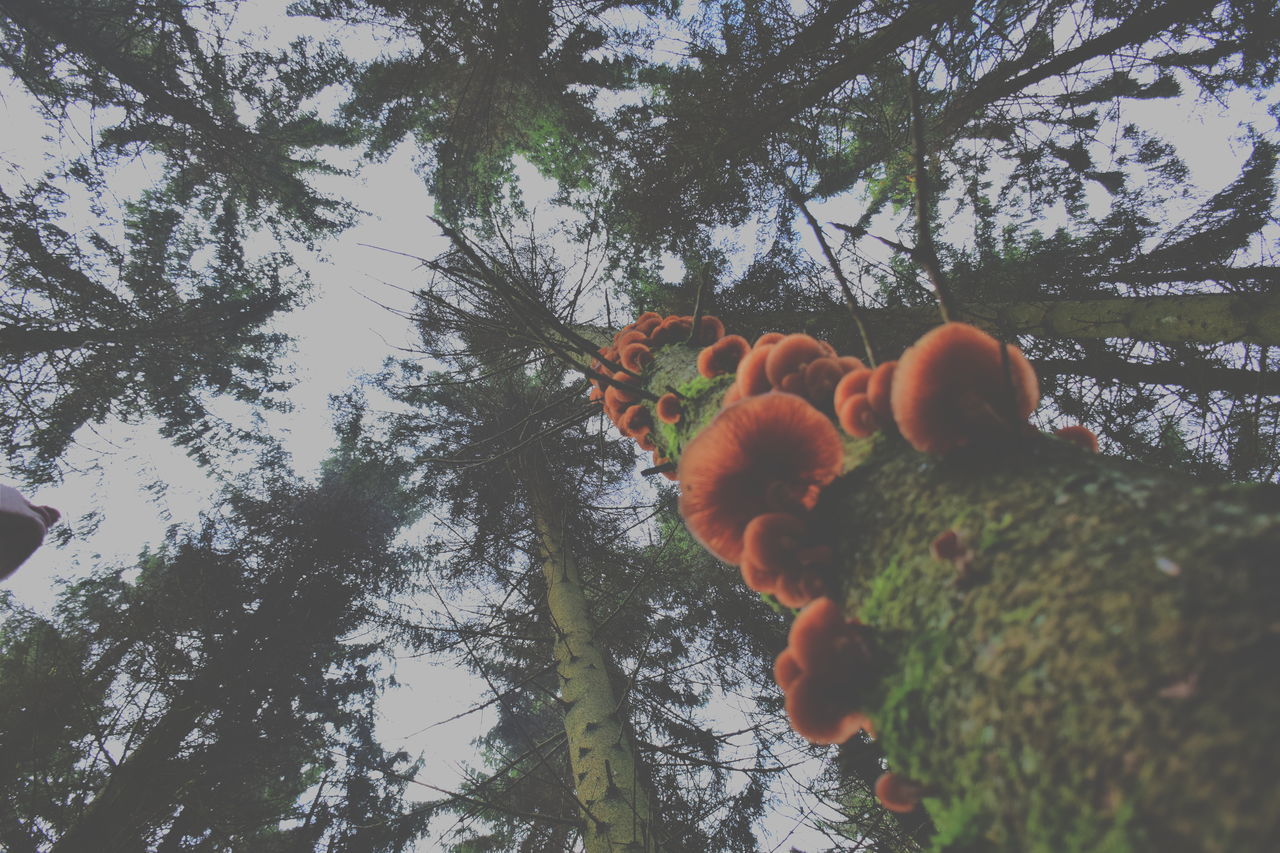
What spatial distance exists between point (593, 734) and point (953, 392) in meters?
3.14

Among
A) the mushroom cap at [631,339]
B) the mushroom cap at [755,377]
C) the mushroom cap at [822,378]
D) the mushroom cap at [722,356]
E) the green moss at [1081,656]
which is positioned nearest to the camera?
the green moss at [1081,656]

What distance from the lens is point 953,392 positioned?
0.98 m

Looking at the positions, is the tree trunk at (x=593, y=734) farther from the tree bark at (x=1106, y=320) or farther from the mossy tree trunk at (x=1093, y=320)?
the tree bark at (x=1106, y=320)

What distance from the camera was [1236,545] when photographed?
1.88ft

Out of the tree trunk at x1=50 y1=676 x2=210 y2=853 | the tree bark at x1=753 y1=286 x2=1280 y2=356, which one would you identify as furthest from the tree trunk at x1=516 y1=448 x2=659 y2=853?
the tree bark at x1=753 y1=286 x2=1280 y2=356

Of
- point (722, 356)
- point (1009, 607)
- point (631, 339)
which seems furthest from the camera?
point (631, 339)

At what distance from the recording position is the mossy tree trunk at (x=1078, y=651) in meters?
0.47

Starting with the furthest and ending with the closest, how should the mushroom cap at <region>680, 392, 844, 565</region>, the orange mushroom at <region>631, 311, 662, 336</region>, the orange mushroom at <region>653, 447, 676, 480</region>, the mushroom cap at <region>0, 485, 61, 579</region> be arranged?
the orange mushroom at <region>631, 311, 662, 336</region> → the mushroom cap at <region>0, 485, 61, 579</region> → the orange mushroom at <region>653, 447, 676, 480</region> → the mushroom cap at <region>680, 392, 844, 565</region>

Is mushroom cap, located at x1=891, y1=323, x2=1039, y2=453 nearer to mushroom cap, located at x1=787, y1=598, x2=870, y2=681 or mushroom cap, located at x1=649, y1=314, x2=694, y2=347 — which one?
mushroom cap, located at x1=787, y1=598, x2=870, y2=681

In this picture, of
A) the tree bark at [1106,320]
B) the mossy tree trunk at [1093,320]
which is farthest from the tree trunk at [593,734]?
the tree bark at [1106,320]

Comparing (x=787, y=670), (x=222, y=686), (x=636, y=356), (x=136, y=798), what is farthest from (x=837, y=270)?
(x=222, y=686)

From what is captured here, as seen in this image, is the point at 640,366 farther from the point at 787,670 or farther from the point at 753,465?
the point at 787,670

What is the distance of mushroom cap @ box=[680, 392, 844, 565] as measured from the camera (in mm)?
1116

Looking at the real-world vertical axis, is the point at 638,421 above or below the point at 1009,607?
above
